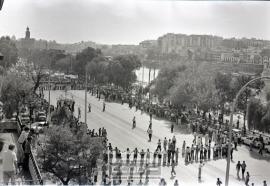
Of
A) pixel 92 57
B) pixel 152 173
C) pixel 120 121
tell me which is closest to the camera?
pixel 152 173

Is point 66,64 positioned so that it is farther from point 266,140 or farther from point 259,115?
point 266,140

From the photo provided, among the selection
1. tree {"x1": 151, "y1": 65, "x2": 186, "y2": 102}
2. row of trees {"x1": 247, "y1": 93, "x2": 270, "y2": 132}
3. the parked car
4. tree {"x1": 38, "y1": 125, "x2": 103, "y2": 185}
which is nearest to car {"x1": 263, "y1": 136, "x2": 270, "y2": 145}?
row of trees {"x1": 247, "y1": 93, "x2": 270, "y2": 132}

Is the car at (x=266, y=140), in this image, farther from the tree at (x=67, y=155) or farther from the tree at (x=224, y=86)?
the tree at (x=224, y=86)

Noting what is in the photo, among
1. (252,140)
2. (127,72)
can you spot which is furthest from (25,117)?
(127,72)

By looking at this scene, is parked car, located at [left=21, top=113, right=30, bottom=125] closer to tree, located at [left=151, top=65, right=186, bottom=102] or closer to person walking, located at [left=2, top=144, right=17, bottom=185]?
tree, located at [left=151, top=65, right=186, bottom=102]

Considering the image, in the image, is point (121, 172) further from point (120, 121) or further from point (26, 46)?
point (26, 46)

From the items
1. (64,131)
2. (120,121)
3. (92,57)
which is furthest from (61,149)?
(92,57)

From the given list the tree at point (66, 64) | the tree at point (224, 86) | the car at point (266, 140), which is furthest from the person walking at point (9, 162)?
the tree at point (66, 64)
